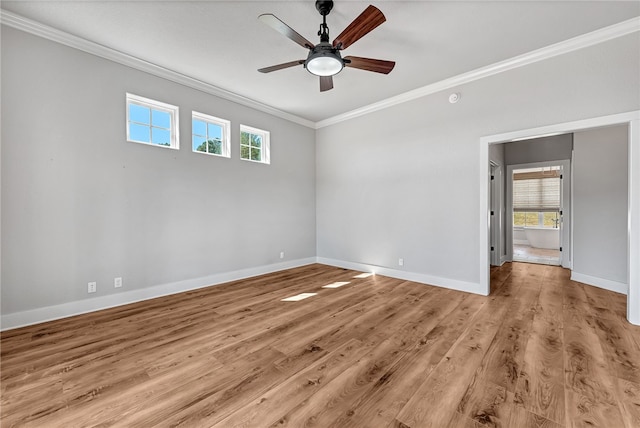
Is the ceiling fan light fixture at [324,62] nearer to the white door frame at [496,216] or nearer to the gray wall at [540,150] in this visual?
the white door frame at [496,216]

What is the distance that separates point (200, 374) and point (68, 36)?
3729mm

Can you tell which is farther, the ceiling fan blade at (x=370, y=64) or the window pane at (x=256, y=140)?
the window pane at (x=256, y=140)

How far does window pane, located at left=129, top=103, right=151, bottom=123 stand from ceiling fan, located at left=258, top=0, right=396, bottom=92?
2390 millimetres

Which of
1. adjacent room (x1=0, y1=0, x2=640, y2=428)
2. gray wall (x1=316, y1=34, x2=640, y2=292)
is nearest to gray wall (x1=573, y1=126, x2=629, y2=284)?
→ adjacent room (x1=0, y1=0, x2=640, y2=428)

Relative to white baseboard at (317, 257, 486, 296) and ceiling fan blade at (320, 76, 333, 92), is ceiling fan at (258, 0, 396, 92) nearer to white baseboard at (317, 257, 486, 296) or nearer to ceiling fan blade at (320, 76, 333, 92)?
ceiling fan blade at (320, 76, 333, 92)

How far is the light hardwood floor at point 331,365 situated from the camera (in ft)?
4.96

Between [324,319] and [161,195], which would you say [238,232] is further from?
[324,319]

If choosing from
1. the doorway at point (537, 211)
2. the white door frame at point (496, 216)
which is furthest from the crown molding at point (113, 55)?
the doorway at point (537, 211)

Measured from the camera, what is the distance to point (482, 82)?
362cm

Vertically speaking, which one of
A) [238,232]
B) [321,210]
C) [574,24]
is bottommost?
[238,232]

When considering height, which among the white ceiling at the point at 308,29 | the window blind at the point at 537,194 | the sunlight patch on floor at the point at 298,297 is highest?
the white ceiling at the point at 308,29

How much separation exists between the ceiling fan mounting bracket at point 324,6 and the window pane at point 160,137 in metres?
2.63

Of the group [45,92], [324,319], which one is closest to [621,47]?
[324,319]

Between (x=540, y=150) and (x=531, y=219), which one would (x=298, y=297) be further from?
(x=531, y=219)
